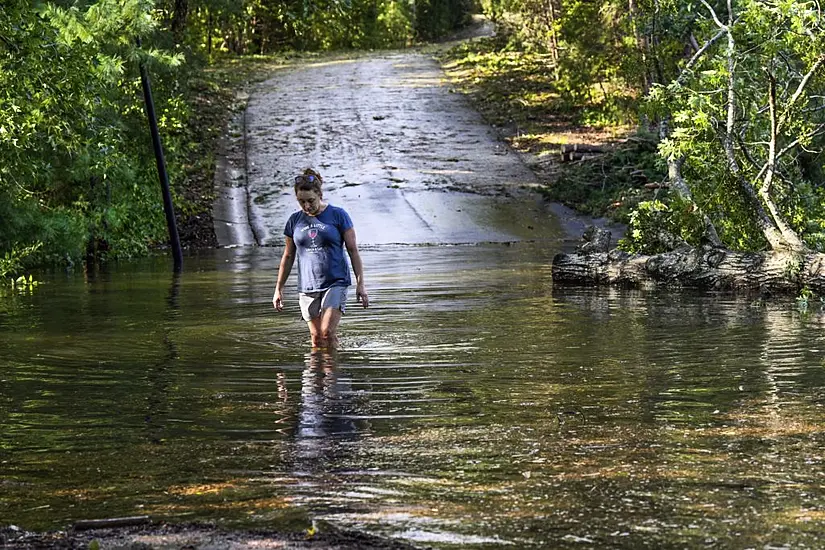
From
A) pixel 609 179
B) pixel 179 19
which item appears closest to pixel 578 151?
pixel 609 179

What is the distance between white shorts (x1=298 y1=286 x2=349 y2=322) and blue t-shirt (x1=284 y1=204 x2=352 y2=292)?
46mm

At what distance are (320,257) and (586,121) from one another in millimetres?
28519

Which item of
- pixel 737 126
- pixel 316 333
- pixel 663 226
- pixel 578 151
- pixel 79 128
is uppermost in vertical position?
pixel 79 128

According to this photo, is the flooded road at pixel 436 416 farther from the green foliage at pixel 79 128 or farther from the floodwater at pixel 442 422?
the green foliage at pixel 79 128

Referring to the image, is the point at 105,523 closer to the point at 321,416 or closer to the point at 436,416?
the point at 321,416

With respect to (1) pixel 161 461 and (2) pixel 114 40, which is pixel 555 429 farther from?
(2) pixel 114 40

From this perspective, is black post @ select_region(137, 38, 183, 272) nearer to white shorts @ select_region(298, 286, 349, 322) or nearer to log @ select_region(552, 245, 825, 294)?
log @ select_region(552, 245, 825, 294)

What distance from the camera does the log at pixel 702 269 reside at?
48.2ft

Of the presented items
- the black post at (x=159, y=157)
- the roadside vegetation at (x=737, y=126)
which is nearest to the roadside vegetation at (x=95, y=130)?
the black post at (x=159, y=157)

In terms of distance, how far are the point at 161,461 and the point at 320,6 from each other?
87.7 ft

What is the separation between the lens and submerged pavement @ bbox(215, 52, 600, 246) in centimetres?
2861

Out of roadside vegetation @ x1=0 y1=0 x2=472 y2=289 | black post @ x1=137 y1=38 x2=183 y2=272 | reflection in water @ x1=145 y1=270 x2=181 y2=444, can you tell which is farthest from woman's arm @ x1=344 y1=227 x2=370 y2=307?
black post @ x1=137 y1=38 x2=183 y2=272

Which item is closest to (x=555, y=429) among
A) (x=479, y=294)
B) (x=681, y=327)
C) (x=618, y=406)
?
(x=618, y=406)

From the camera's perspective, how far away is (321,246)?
415 inches
